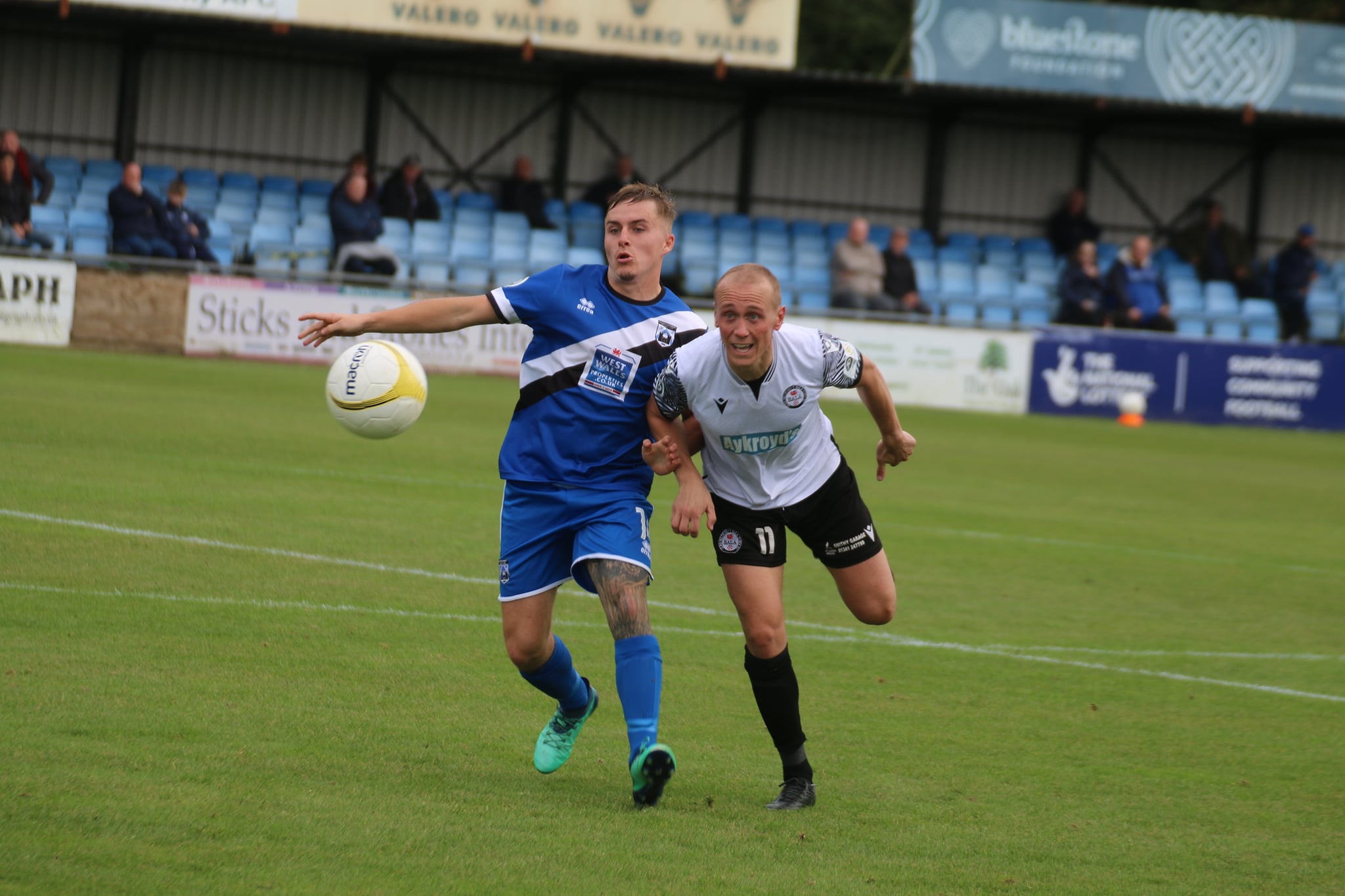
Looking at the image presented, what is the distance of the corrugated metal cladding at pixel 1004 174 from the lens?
32.8 m

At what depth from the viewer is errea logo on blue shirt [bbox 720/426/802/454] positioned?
5.20 meters

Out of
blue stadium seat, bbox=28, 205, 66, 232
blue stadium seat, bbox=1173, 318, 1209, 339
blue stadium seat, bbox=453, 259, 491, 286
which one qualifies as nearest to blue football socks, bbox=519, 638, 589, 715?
blue stadium seat, bbox=453, 259, 491, 286

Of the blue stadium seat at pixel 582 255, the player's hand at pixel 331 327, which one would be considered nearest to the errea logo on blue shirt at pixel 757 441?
the player's hand at pixel 331 327

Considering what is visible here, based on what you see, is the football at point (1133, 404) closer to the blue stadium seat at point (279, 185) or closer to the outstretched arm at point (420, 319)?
the blue stadium seat at point (279, 185)

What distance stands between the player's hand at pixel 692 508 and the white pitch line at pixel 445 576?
9.99 ft

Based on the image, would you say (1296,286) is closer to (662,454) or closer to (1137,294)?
(1137,294)

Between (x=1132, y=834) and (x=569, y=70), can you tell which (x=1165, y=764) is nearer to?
(x=1132, y=834)

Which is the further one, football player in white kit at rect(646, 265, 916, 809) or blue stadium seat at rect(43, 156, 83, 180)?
blue stadium seat at rect(43, 156, 83, 180)

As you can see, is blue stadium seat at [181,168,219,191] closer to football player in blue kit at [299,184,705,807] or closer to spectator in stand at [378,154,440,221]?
spectator in stand at [378,154,440,221]

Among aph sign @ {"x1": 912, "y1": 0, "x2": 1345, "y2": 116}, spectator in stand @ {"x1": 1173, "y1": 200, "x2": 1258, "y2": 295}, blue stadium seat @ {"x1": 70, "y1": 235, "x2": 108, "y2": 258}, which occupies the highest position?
aph sign @ {"x1": 912, "y1": 0, "x2": 1345, "y2": 116}

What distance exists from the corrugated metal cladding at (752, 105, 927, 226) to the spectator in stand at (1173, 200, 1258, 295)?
5607 millimetres

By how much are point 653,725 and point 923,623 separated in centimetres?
382

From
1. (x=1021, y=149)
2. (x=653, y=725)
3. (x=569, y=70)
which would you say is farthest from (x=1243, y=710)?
(x=1021, y=149)

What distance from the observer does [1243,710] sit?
6879 mm
